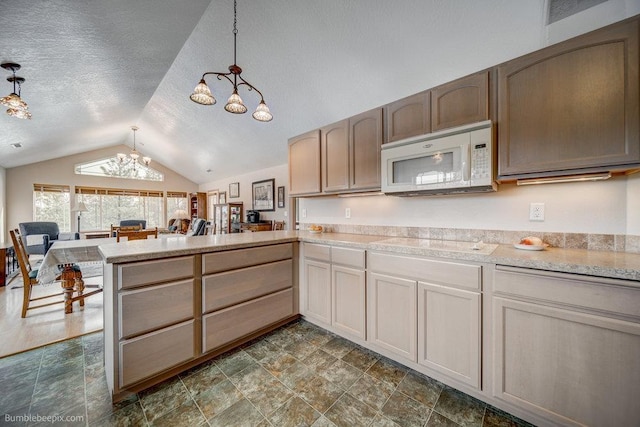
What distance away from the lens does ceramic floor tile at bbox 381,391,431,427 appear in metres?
1.33

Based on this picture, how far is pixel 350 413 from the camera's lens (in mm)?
1389

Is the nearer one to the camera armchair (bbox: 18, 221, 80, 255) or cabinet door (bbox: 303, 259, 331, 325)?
cabinet door (bbox: 303, 259, 331, 325)

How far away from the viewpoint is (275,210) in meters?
6.21

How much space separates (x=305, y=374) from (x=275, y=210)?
15.7ft

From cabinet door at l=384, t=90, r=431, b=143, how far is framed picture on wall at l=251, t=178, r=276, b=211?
440cm

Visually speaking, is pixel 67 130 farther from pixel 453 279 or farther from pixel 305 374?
pixel 453 279

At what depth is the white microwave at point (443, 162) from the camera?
1.61m

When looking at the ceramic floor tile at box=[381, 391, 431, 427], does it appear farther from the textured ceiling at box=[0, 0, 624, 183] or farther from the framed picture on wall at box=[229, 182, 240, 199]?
the framed picture on wall at box=[229, 182, 240, 199]

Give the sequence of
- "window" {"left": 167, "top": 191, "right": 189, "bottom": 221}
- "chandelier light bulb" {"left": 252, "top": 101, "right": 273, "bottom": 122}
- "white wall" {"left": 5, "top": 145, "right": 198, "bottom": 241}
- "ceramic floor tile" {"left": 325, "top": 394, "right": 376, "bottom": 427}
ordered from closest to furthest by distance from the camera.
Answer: "ceramic floor tile" {"left": 325, "top": 394, "right": 376, "bottom": 427}
"chandelier light bulb" {"left": 252, "top": 101, "right": 273, "bottom": 122}
"white wall" {"left": 5, "top": 145, "right": 198, "bottom": 241}
"window" {"left": 167, "top": 191, "right": 189, "bottom": 221}

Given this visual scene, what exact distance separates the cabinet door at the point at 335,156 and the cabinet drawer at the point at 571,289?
1518mm

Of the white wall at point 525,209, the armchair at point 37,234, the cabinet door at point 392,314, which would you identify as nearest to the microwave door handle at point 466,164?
the white wall at point 525,209

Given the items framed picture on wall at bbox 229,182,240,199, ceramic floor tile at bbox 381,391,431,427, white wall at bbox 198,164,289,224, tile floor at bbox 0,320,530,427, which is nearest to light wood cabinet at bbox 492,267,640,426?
tile floor at bbox 0,320,530,427

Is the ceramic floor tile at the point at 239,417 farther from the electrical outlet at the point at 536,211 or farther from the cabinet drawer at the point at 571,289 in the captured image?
the electrical outlet at the point at 536,211

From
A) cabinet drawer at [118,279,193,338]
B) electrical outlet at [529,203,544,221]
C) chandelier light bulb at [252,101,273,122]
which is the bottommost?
cabinet drawer at [118,279,193,338]
